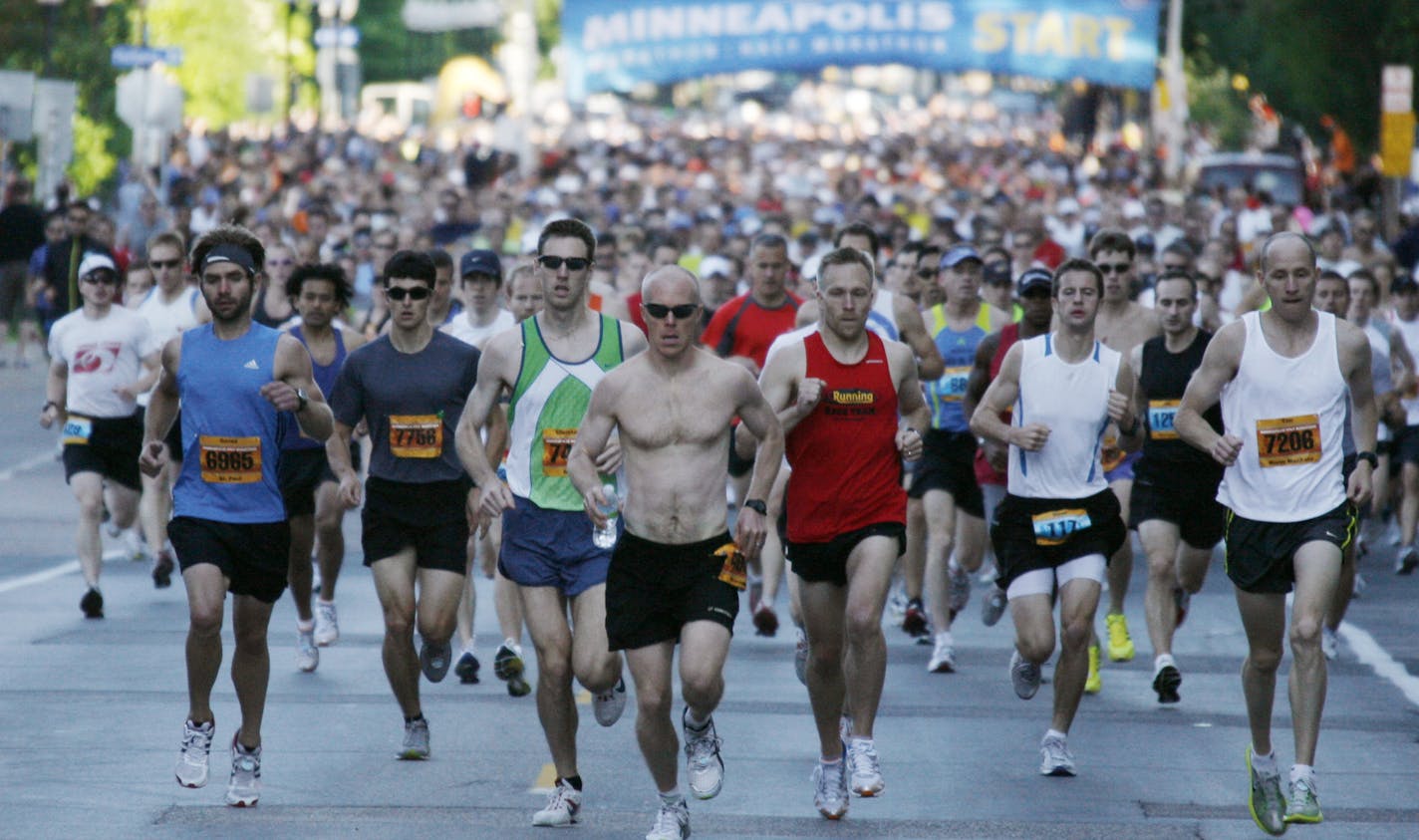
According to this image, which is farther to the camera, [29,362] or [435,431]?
[29,362]

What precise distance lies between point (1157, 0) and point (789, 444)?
30773 mm

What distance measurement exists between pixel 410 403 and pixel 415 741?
1299mm

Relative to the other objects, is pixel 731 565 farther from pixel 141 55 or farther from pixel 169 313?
pixel 141 55

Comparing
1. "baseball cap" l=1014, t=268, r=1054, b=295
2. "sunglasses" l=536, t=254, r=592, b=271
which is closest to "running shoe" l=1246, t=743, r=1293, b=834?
"sunglasses" l=536, t=254, r=592, b=271

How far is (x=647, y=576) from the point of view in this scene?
28.1ft

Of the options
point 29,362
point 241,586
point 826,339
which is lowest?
point 29,362

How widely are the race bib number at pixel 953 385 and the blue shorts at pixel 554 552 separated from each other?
16.0 ft

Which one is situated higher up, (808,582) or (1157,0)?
(1157,0)

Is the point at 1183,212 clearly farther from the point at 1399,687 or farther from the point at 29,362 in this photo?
the point at 1399,687

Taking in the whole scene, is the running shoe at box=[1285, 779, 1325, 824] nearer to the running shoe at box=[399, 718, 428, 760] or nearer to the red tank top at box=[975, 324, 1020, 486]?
the running shoe at box=[399, 718, 428, 760]

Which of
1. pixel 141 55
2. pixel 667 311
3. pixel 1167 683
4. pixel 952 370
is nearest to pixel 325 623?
pixel 952 370

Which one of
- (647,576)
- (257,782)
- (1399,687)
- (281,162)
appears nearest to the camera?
(647,576)

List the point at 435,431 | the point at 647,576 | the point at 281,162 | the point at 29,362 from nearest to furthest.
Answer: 1. the point at 647,576
2. the point at 435,431
3. the point at 29,362
4. the point at 281,162

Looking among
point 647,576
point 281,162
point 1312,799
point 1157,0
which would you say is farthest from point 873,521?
point 281,162
